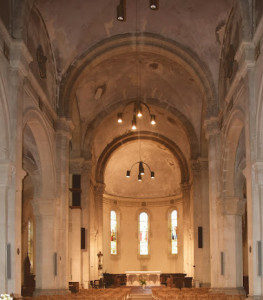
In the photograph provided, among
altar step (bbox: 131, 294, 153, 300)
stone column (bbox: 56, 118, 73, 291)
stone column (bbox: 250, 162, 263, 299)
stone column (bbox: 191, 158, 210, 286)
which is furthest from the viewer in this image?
altar step (bbox: 131, 294, 153, 300)

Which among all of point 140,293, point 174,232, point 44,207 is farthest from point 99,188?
point 44,207

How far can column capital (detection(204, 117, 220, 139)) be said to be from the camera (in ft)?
74.1

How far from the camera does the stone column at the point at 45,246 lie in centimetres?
2111

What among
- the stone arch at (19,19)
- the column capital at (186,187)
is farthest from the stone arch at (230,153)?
the column capital at (186,187)

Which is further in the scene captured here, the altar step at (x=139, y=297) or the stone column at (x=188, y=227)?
the stone column at (x=188, y=227)

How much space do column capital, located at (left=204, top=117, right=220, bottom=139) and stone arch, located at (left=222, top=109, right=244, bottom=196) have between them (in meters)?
1.33

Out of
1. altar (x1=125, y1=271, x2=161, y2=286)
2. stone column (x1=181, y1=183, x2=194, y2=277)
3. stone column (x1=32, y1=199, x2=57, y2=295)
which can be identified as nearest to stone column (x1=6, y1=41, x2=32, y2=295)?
stone column (x1=32, y1=199, x2=57, y2=295)

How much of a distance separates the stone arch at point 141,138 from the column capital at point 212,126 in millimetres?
12624

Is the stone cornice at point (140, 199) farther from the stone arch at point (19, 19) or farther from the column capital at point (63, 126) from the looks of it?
the stone arch at point (19, 19)

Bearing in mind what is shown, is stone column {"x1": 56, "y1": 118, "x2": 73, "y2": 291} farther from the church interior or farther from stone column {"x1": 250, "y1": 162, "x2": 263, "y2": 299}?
stone column {"x1": 250, "y1": 162, "x2": 263, "y2": 299}

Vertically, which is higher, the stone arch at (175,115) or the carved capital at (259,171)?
the stone arch at (175,115)

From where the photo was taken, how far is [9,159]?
1462 centimetres

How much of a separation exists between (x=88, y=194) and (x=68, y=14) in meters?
11.6

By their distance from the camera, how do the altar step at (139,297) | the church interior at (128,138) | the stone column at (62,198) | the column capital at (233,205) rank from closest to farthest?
the church interior at (128,138) < the column capital at (233,205) < the stone column at (62,198) < the altar step at (139,297)
